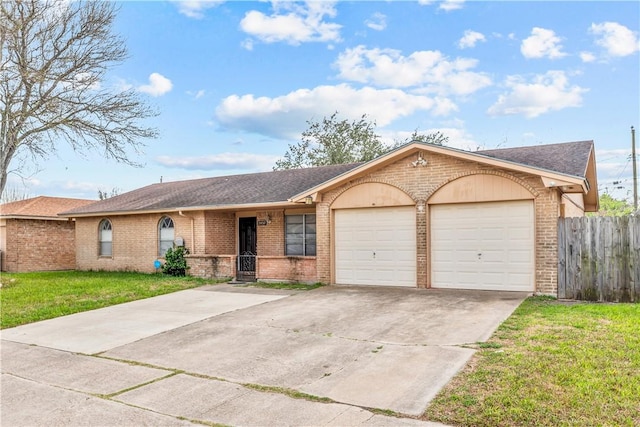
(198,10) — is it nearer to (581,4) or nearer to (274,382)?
(581,4)

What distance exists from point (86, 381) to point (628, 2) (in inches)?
Result: 611

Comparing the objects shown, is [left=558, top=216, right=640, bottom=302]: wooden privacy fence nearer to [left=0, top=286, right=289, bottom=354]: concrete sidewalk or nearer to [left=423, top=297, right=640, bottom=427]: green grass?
[left=423, top=297, right=640, bottom=427]: green grass

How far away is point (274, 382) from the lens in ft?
17.7

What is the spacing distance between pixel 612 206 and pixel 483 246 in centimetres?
3484

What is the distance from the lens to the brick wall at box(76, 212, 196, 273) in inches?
689

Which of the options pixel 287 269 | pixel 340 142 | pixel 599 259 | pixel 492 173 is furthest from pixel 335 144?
pixel 599 259

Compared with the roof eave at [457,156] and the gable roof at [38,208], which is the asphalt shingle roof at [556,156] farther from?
the gable roof at [38,208]

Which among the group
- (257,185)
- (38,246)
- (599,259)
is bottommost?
(38,246)

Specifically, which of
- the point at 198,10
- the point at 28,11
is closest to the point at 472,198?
the point at 198,10

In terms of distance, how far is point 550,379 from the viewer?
16.1 ft

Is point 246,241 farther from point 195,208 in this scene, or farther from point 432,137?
point 432,137

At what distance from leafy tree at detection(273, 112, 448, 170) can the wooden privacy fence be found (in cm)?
2447

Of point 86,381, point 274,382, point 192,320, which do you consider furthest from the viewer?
point 192,320

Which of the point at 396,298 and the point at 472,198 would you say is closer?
the point at 396,298
